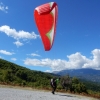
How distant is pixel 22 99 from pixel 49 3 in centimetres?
731

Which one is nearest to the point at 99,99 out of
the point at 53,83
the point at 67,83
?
the point at 53,83

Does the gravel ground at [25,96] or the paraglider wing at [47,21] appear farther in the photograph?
the paraglider wing at [47,21]

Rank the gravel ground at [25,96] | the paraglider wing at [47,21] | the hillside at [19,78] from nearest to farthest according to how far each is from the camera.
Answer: the gravel ground at [25,96] < the paraglider wing at [47,21] < the hillside at [19,78]

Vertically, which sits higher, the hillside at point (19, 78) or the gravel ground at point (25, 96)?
the hillside at point (19, 78)

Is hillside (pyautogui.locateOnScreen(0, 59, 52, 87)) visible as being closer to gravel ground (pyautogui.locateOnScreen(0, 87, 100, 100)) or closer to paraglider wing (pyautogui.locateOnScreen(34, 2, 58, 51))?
gravel ground (pyautogui.locateOnScreen(0, 87, 100, 100))

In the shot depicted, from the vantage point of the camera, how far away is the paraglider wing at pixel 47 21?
15.7 m

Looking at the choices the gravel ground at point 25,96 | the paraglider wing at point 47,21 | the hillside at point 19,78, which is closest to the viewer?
the gravel ground at point 25,96

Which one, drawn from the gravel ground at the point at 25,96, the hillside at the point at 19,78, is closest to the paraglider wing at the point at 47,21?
the gravel ground at the point at 25,96

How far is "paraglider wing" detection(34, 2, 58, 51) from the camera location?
15.7 m

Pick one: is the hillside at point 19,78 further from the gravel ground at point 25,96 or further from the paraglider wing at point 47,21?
the paraglider wing at point 47,21

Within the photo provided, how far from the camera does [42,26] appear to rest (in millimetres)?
16438

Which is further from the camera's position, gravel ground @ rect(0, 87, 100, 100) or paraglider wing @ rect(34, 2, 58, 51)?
paraglider wing @ rect(34, 2, 58, 51)

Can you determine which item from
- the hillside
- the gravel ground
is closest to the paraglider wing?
the gravel ground

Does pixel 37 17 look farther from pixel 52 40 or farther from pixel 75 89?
pixel 75 89
